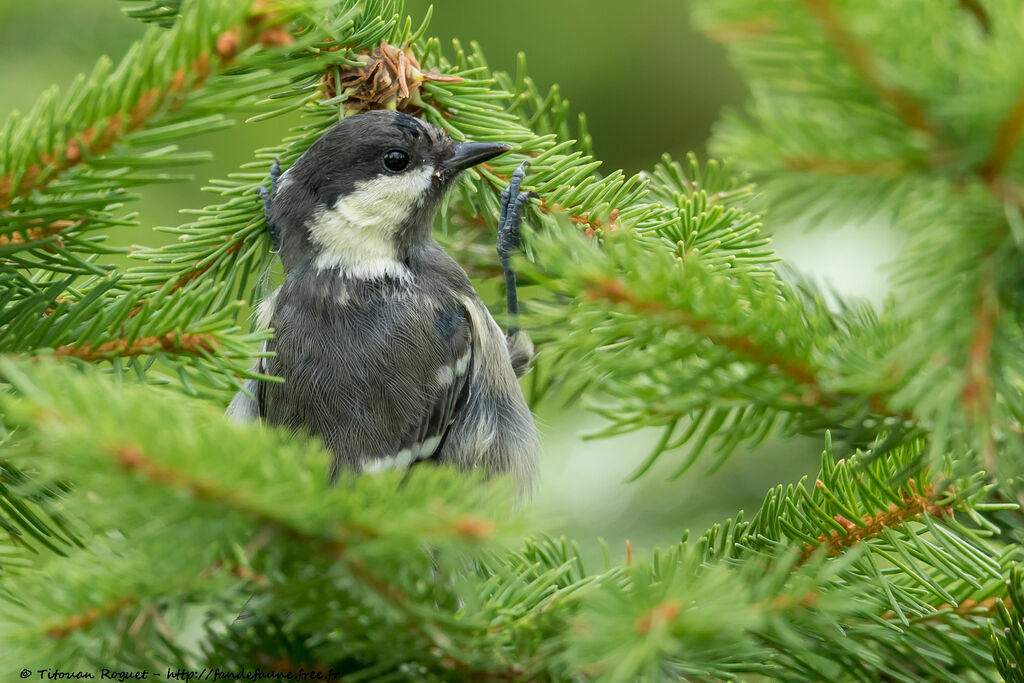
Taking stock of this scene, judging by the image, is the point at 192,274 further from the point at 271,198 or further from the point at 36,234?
the point at 36,234

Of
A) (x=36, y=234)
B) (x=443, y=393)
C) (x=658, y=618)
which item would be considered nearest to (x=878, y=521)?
(x=658, y=618)

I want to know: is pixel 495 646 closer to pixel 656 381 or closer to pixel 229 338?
pixel 656 381

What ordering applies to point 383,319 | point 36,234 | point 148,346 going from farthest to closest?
point 383,319 → point 36,234 → point 148,346

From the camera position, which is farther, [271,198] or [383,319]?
[383,319]

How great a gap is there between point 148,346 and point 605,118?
4281mm

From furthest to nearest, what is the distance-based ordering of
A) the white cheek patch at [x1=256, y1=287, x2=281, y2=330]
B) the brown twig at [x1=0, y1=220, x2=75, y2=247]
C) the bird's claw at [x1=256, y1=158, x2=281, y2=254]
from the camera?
the white cheek patch at [x1=256, y1=287, x2=281, y2=330], the bird's claw at [x1=256, y1=158, x2=281, y2=254], the brown twig at [x1=0, y1=220, x2=75, y2=247]

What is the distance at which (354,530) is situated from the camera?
1011mm

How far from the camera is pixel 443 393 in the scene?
262 cm

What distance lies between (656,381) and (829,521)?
66 centimetres

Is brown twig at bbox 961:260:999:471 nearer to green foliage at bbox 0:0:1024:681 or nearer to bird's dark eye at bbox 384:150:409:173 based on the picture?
green foliage at bbox 0:0:1024:681

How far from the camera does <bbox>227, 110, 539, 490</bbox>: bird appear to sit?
2479mm

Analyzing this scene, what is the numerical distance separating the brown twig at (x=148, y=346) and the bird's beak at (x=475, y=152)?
1045mm

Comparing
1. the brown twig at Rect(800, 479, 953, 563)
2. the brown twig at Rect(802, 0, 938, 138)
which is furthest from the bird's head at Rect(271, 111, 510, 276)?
the brown twig at Rect(802, 0, 938, 138)

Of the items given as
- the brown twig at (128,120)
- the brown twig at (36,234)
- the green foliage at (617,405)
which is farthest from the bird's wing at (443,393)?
the brown twig at (128,120)
